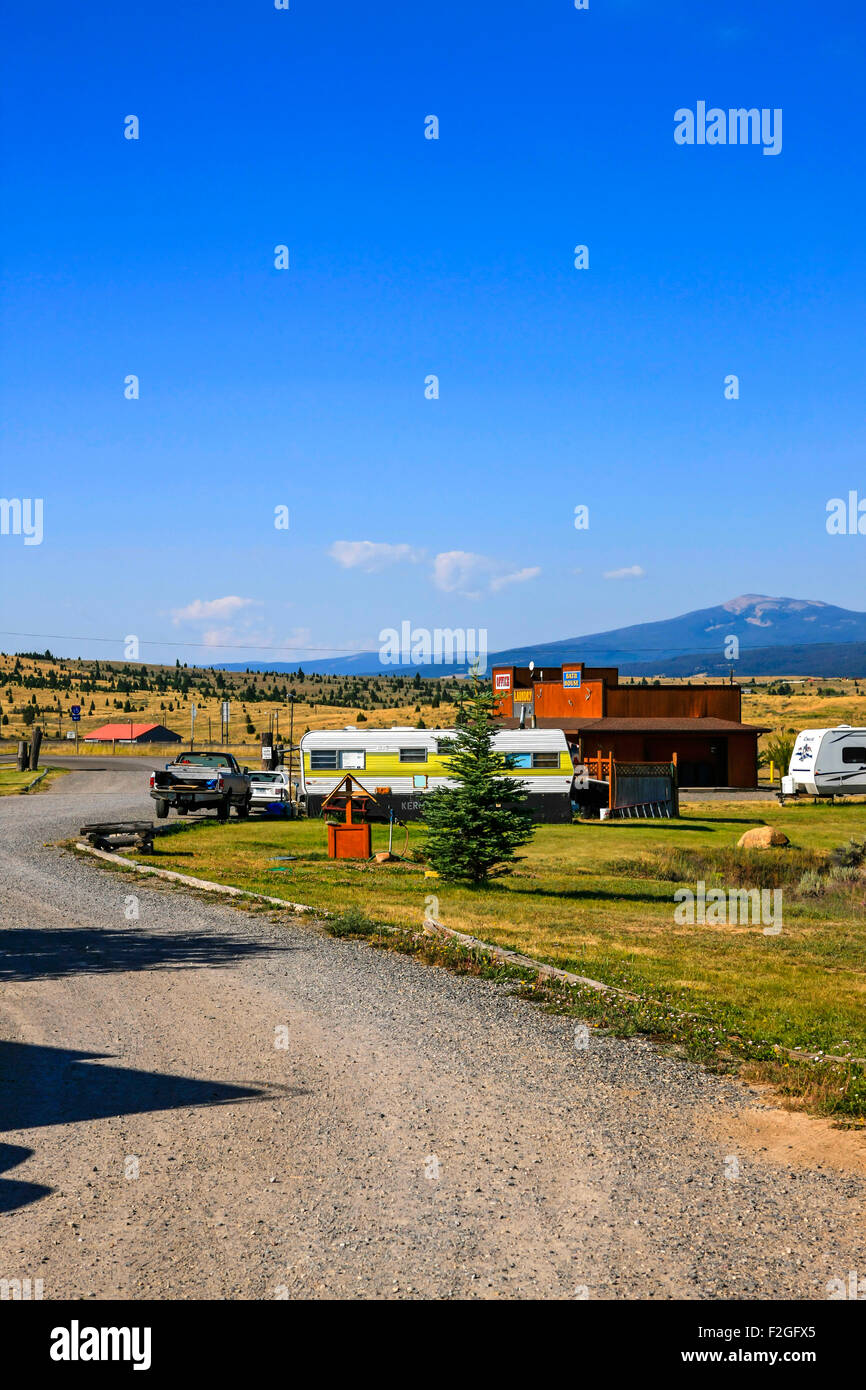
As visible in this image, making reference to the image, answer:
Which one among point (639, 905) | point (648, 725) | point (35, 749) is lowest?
point (639, 905)

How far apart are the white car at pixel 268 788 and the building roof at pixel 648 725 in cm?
1449

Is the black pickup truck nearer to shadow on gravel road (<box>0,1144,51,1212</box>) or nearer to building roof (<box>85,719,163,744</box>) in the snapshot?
shadow on gravel road (<box>0,1144,51,1212</box>)

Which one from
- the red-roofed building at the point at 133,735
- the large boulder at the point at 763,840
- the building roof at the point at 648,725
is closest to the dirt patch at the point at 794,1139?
the large boulder at the point at 763,840

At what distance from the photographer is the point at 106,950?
14.0 m

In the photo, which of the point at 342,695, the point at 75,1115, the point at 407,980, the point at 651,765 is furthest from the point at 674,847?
the point at 342,695

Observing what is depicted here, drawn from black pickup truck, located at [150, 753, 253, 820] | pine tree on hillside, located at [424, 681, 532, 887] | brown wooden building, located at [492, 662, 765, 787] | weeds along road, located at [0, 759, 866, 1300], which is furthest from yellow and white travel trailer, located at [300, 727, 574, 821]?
weeds along road, located at [0, 759, 866, 1300]

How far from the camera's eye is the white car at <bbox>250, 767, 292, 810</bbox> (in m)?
38.4

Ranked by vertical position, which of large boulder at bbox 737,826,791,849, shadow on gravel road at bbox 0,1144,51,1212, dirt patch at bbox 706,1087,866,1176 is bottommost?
large boulder at bbox 737,826,791,849

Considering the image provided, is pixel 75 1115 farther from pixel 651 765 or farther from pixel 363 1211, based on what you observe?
pixel 651 765

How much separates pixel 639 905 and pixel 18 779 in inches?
1635

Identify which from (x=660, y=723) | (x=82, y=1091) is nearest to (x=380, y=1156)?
(x=82, y=1091)

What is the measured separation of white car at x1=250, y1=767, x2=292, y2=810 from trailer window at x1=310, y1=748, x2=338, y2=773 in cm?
188

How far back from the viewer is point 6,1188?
6473mm

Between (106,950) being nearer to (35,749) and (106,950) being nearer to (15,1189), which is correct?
(15,1189)
